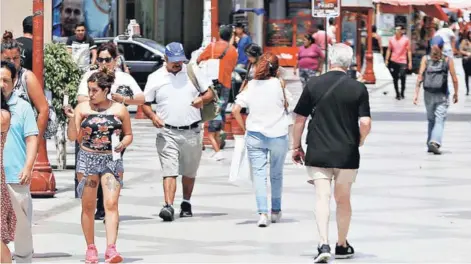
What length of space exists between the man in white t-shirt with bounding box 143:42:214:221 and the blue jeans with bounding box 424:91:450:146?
7.40 m

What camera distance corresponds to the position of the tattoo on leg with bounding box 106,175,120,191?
9.88m

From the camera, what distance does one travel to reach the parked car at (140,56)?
1141 inches

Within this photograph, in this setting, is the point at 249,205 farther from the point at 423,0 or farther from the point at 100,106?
the point at 423,0

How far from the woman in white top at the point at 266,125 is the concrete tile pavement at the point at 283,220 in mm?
403

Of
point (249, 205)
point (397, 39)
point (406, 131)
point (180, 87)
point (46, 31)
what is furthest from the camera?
point (397, 39)

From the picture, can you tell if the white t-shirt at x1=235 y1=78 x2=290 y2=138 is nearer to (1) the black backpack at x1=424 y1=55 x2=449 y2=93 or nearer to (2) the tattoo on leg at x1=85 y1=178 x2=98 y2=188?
(2) the tattoo on leg at x1=85 y1=178 x2=98 y2=188

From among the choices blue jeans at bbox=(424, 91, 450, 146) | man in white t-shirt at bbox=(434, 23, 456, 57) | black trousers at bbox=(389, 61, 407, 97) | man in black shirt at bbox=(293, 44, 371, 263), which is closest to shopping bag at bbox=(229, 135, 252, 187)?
man in black shirt at bbox=(293, 44, 371, 263)

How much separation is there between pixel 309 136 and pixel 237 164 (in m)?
2.30

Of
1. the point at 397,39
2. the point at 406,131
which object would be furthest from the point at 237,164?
the point at 397,39

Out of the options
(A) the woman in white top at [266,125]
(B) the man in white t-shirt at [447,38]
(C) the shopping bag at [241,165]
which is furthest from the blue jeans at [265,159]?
(B) the man in white t-shirt at [447,38]

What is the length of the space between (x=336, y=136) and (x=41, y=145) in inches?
186

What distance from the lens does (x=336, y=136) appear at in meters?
10.2

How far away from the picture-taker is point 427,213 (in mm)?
12992

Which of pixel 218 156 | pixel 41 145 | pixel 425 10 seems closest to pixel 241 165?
pixel 41 145
